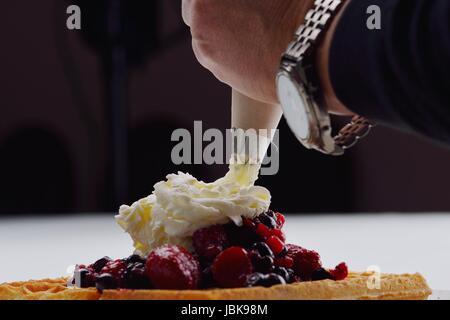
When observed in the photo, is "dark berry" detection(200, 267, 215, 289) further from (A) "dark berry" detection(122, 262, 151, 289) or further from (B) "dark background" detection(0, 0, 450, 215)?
(B) "dark background" detection(0, 0, 450, 215)

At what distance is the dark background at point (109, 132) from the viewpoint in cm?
387

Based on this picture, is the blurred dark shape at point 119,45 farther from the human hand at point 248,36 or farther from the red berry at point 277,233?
the human hand at point 248,36

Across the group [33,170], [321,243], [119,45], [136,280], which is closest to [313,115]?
[136,280]

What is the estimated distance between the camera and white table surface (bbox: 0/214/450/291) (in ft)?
5.48

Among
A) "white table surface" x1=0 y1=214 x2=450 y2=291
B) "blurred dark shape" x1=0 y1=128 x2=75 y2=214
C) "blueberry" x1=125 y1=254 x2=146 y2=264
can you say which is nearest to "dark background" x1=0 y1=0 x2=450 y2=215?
"blurred dark shape" x1=0 y1=128 x2=75 y2=214

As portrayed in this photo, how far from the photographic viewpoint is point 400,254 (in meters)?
1.84

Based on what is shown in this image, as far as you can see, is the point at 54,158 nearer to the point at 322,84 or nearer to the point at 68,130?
the point at 68,130

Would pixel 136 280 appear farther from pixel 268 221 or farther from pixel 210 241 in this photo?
pixel 268 221

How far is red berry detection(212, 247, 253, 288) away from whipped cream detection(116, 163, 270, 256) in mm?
113

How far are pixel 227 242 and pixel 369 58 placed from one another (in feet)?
1.94

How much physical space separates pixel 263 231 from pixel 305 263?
0.09 metres

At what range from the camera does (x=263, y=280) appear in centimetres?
110

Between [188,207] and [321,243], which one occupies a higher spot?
[188,207]
